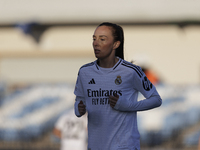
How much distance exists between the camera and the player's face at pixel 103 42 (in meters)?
4.36

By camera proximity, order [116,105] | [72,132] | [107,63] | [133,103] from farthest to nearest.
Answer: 1. [72,132]
2. [107,63]
3. [133,103]
4. [116,105]

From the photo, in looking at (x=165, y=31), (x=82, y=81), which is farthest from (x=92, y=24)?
(x=82, y=81)

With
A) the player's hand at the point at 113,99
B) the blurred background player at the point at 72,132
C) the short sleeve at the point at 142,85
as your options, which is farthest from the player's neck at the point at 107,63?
the blurred background player at the point at 72,132

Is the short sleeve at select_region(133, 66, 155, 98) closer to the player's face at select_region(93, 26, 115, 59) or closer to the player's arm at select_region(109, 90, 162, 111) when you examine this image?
the player's arm at select_region(109, 90, 162, 111)

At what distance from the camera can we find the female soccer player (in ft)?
14.1

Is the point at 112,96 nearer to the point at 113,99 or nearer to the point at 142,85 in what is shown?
the point at 113,99

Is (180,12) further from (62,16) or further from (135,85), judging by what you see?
(135,85)

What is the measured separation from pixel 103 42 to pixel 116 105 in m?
0.58

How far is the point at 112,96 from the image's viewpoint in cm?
422

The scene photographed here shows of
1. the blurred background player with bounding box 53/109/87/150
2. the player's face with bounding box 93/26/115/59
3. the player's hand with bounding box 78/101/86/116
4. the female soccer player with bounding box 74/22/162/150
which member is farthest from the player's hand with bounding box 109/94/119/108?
the blurred background player with bounding box 53/109/87/150

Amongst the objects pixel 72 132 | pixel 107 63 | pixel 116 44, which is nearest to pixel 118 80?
pixel 107 63

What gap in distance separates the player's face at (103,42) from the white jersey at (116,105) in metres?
0.16

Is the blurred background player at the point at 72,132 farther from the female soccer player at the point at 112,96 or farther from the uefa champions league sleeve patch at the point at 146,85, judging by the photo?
the uefa champions league sleeve patch at the point at 146,85

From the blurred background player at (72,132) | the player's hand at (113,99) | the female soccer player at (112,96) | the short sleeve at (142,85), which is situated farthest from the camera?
the blurred background player at (72,132)
